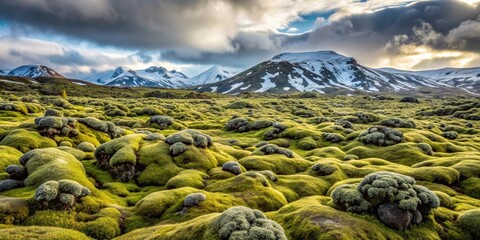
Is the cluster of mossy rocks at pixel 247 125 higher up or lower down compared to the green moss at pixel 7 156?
lower down

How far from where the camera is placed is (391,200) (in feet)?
71.3

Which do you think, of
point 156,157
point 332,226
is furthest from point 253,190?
point 156,157

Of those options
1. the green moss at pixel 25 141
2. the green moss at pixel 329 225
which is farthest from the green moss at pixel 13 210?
the green moss at pixel 25 141

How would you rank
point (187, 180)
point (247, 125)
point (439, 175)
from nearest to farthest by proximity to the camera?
point (187, 180) → point (439, 175) → point (247, 125)

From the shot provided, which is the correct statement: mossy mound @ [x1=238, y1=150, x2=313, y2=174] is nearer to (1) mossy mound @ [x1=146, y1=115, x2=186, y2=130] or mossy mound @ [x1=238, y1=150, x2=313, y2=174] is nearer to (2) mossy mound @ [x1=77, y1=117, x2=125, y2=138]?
(2) mossy mound @ [x1=77, y1=117, x2=125, y2=138]

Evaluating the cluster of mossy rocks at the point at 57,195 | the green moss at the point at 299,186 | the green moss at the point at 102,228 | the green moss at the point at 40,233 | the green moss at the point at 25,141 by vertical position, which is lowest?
the green moss at the point at 299,186

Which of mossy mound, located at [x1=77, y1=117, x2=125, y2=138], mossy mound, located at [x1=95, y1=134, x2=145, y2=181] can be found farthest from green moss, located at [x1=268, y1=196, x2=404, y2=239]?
mossy mound, located at [x1=77, y1=117, x2=125, y2=138]

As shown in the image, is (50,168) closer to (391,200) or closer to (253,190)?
(253,190)

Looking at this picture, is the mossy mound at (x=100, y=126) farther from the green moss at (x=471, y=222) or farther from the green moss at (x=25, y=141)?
the green moss at (x=471, y=222)

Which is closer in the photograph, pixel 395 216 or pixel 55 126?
pixel 395 216

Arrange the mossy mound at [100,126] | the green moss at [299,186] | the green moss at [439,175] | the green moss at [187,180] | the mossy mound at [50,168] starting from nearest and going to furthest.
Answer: the mossy mound at [50,168]
the green moss at [187,180]
the green moss at [299,186]
the green moss at [439,175]
the mossy mound at [100,126]

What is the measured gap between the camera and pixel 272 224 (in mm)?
17438

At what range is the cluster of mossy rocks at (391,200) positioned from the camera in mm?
21094

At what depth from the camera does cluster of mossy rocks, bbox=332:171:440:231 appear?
21094 millimetres
